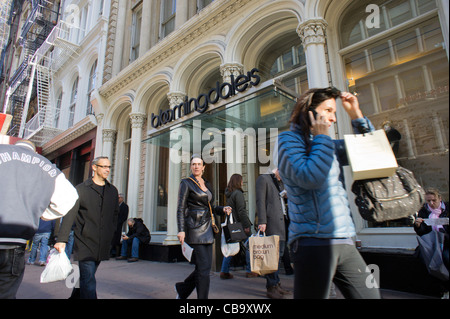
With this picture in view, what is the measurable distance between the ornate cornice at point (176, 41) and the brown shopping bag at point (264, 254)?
22.2ft

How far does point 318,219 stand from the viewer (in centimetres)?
157

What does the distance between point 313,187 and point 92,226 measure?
2.86m

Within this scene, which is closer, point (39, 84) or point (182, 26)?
point (182, 26)

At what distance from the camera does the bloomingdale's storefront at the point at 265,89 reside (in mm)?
4809

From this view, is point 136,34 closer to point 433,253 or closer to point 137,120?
point 137,120

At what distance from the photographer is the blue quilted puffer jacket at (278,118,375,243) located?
1.52 meters

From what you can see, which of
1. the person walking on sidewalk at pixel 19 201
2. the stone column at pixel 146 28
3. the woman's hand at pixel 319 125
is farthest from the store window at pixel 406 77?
the stone column at pixel 146 28

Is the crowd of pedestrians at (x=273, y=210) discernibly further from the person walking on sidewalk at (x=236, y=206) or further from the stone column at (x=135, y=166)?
→ the stone column at (x=135, y=166)

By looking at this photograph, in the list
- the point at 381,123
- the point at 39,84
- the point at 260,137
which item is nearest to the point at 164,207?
the point at 260,137

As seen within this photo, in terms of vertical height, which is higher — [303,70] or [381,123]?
[303,70]

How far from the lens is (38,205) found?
7.95ft

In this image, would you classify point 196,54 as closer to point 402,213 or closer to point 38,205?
point 38,205

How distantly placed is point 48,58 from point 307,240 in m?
23.0

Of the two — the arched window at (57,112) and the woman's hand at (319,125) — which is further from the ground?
the arched window at (57,112)
